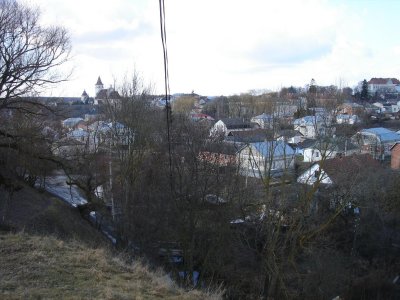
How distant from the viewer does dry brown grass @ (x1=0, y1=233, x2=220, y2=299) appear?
477 centimetres

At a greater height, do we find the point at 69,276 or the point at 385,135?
the point at 69,276

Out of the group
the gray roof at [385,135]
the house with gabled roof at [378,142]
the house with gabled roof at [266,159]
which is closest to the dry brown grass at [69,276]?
the house with gabled roof at [266,159]

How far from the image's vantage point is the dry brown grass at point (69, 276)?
477 centimetres

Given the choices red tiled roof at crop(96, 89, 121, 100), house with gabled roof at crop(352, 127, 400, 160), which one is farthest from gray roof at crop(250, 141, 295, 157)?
house with gabled roof at crop(352, 127, 400, 160)

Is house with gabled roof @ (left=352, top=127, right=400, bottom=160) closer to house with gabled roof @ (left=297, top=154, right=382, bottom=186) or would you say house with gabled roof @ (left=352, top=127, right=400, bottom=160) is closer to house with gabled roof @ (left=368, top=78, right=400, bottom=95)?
house with gabled roof @ (left=297, top=154, right=382, bottom=186)

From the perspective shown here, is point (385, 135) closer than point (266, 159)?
No

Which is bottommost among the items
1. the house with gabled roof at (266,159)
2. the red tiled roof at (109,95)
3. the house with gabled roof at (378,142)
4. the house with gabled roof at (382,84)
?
the house with gabled roof at (378,142)

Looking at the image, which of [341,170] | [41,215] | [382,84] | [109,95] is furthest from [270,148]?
[382,84]

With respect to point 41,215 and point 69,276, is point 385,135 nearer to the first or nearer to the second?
point 41,215

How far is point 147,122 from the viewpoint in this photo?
19.5 metres

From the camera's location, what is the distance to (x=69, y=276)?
5.38 metres

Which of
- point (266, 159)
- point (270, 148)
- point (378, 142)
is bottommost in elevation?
point (378, 142)

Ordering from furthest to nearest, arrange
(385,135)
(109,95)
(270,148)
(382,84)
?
1. (382,84)
2. (385,135)
3. (109,95)
4. (270,148)

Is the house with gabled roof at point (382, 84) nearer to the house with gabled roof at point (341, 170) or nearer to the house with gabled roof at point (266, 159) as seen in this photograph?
the house with gabled roof at point (341, 170)
